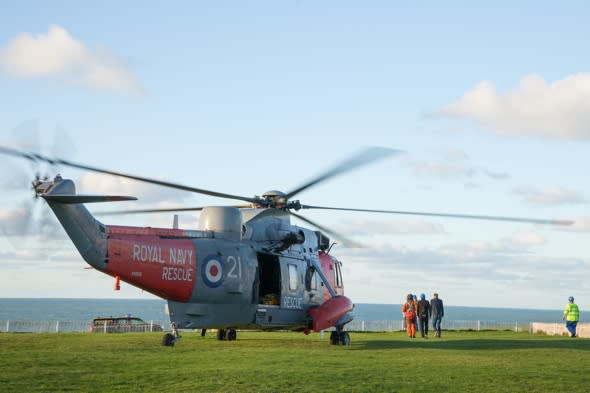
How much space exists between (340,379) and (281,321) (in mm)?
10201

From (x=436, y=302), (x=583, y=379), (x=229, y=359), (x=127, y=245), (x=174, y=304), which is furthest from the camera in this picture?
(x=436, y=302)

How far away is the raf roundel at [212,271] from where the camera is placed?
74.8 feet

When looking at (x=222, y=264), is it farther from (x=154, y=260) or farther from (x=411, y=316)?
(x=411, y=316)

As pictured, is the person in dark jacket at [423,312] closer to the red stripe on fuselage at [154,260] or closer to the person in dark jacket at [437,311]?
the person in dark jacket at [437,311]

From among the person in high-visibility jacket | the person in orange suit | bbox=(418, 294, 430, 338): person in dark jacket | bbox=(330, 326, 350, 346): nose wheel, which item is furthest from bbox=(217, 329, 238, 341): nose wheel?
the person in high-visibility jacket

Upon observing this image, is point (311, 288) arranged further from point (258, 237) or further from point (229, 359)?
point (229, 359)

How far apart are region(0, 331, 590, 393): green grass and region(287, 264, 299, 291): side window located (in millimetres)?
2133

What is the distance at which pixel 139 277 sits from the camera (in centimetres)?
2128

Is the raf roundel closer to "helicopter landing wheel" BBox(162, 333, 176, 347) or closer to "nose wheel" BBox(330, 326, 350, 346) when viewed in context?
"helicopter landing wheel" BBox(162, 333, 176, 347)

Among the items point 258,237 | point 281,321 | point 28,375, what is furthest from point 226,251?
point 28,375

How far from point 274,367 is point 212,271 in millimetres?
6346

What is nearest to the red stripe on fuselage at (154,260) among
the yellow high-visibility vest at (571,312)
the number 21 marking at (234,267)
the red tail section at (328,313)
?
the number 21 marking at (234,267)

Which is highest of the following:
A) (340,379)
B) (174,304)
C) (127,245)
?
(127,245)

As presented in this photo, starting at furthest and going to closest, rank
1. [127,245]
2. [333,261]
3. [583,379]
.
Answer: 1. [333,261]
2. [127,245]
3. [583,379]
